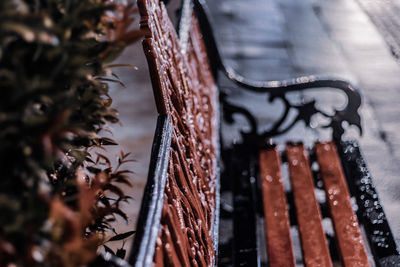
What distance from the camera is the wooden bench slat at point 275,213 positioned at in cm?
207

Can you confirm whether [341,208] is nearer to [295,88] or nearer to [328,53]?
[295,88]

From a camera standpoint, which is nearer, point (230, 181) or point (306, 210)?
point (306, 210)

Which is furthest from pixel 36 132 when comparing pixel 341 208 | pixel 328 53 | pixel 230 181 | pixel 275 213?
pixel 328 53

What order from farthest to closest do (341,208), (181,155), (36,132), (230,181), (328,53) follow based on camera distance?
(328,53) < (230,181) < (341,208) < (181,155) < (36,132)

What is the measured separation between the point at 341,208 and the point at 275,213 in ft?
1.26

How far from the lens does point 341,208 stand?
2283mm

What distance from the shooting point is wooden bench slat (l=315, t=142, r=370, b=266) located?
2004mm

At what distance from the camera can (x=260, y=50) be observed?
4984 millimetres

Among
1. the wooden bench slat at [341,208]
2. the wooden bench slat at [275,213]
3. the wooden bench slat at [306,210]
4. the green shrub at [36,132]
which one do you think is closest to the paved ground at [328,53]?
the wooden bench slat at [341,208]

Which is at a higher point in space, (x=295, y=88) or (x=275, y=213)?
(x=295, y=88)

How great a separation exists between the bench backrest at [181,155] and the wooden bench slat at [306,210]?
1.68 feet

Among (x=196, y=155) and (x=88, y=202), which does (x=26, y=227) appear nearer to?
(x=88, y=202)

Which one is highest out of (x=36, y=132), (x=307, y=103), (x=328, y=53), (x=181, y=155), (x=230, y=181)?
(x=328, y=53)

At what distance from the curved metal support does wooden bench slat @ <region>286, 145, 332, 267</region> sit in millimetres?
303
